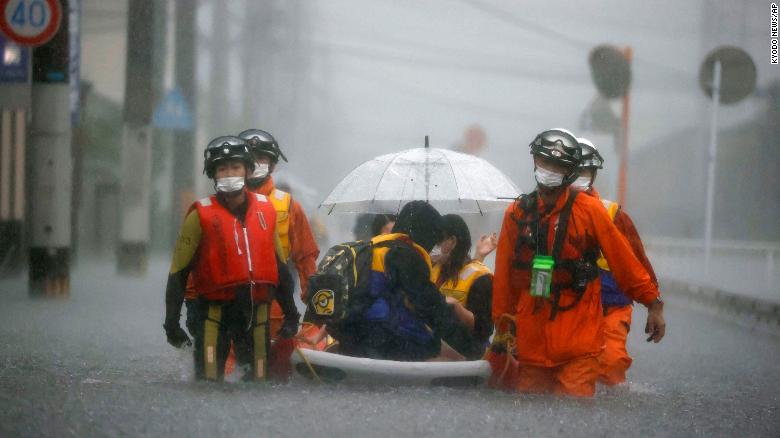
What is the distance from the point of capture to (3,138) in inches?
762

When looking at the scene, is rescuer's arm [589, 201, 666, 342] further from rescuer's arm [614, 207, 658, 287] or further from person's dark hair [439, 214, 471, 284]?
person's dark hair [439, 214, 471, 284]

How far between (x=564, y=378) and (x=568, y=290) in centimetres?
51

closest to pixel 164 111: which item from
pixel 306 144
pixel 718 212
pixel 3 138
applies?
pixel 3 138

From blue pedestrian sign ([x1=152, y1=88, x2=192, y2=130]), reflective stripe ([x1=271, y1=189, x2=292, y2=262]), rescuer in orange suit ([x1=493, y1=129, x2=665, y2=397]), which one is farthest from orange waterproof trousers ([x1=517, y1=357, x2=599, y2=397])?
blue pedestrian sign ([x1=152, y1=88, x2=192, y2=130])

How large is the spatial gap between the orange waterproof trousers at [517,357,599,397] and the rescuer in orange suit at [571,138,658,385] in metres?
0.84

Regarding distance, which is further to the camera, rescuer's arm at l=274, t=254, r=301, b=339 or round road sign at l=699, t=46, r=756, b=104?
round road sign at l=699, t=46, r=756, b=104

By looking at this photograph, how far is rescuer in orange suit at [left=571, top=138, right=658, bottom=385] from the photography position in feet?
24.2

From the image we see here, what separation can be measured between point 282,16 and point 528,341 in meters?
34.2

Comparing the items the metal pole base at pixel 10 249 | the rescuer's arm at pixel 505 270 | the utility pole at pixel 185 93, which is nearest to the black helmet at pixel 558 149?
the rescuer's arm at pixel 505 270

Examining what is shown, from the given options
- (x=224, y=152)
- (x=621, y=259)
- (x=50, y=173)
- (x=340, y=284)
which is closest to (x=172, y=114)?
(x=50, y=173)

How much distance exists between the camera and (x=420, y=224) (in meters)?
6.93

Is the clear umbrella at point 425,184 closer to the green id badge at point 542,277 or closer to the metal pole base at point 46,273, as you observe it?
the green id badge at point 542,277

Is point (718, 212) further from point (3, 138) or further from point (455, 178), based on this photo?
point (455, 178)

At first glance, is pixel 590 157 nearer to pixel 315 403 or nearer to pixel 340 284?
pixel 340 284
